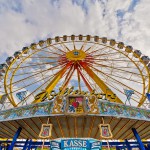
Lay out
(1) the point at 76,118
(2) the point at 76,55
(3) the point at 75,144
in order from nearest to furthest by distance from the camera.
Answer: (3) the point at 75,144
(1) the point at 76,118
(2) the point at 76,55

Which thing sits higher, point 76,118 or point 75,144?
point 76,118

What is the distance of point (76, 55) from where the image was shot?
67.2ft

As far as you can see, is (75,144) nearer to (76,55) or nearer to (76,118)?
(76,118)

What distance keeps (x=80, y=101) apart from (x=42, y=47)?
449 inches

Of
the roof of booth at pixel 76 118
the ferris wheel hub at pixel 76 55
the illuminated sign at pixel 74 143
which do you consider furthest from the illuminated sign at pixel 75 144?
the ferris wheel hub at pixel 76 55

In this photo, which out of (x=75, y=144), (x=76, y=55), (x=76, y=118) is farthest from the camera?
(x=76, y=55)

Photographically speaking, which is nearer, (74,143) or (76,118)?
(74,143)

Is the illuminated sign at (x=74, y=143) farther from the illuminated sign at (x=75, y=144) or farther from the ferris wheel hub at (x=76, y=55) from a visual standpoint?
the ferris wheel hub at (x=76, y=55)

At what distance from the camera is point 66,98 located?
42.6 ft

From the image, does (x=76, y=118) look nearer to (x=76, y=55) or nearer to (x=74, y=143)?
(x=74, y=143)

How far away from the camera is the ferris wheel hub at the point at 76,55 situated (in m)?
20.3

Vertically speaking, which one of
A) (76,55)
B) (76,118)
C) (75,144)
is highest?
(76,55)

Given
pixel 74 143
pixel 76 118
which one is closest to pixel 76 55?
pixel 76 118

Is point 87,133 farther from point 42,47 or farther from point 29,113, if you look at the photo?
point 42,47
